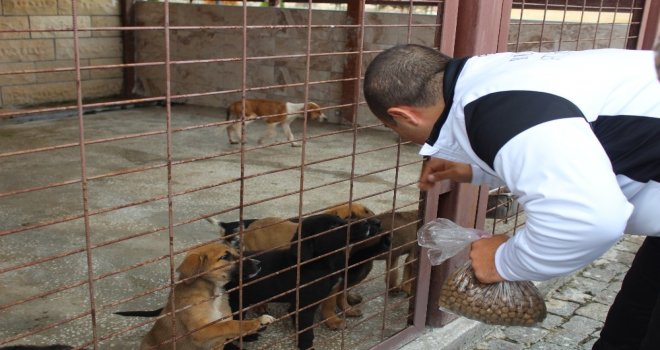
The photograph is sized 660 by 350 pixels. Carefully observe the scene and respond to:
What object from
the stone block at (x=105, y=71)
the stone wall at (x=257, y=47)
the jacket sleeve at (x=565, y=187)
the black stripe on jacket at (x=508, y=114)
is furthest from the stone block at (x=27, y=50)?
the jacket sleeve at (x=565, y=187)

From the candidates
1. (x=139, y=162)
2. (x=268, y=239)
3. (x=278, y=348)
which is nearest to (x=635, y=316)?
(x=278, y=348)

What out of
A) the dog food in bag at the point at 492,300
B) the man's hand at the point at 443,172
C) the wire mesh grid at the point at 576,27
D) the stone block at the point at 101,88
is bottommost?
the stone block at the point at 101,88

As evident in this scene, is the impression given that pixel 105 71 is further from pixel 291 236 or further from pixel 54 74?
pixel 291 236

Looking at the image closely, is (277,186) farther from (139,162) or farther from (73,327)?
(73,327)

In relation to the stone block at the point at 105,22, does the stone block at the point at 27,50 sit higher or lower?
lower

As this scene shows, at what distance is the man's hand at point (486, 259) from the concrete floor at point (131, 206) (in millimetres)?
829

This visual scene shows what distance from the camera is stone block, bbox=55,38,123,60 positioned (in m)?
10.9

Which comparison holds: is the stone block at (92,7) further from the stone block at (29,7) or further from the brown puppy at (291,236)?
the brown puppy at (291,236)

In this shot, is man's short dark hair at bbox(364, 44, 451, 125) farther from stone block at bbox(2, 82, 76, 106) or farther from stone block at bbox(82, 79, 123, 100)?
stone block at bbox(82, 79, 123, 100)

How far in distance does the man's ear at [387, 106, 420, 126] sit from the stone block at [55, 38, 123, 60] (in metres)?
10.1

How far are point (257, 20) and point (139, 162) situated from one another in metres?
4.29

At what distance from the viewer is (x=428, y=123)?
6.48ft

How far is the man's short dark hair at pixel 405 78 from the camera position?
1941 mm

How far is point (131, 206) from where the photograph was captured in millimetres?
2668
